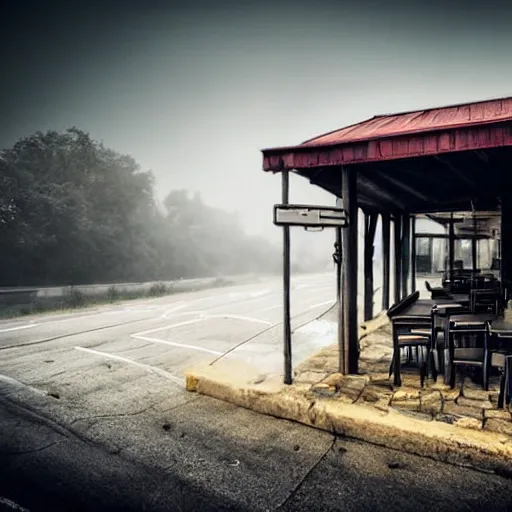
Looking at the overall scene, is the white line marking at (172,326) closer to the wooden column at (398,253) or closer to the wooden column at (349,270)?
the wooden column at (349,270)

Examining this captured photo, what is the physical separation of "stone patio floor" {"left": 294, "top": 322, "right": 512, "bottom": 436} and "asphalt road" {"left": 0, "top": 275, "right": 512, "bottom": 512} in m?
0.59

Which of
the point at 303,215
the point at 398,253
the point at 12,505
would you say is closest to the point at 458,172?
the point at 303,215

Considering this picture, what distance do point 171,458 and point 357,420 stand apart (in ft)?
6.23

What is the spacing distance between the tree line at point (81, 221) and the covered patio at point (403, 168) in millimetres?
26178

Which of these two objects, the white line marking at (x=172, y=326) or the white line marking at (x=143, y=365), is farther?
the white line marking at (x=172, y=326)

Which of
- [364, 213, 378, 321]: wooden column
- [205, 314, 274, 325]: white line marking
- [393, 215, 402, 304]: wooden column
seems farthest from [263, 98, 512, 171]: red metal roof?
[205, 314, 274, 325]: white line marking

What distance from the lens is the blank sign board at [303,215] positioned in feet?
14.8

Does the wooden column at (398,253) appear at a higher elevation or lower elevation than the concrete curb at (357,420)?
higher

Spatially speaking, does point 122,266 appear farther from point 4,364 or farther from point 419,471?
point 419,471

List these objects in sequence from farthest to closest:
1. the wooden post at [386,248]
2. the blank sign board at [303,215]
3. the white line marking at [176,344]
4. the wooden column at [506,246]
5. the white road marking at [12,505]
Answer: the wooden post at [386,248], the wooden column at [506,246], the white line marking at [176,344], the blank sign board at [303,215], the white road marking at [12,505]

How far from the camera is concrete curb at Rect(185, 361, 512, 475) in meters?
3.05

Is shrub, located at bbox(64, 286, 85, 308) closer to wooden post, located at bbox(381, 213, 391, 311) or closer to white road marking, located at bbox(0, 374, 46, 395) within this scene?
white road marking, located at bbox(0, 374, 46, 395)

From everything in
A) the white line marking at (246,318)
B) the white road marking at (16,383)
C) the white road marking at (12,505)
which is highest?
the white road marking at (12,505)

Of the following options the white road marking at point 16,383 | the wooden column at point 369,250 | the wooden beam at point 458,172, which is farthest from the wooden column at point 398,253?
the white road marking at point 16,383
